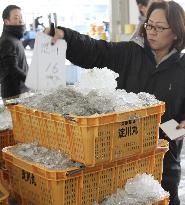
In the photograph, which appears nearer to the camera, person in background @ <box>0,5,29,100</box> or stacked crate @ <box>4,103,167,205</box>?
stacked crate @ <box>4,103,167,205</box>

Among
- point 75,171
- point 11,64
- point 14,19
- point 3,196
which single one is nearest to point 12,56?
point 11,64

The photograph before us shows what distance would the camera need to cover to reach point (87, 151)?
142 cm

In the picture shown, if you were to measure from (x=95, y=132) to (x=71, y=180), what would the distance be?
222 millimetres

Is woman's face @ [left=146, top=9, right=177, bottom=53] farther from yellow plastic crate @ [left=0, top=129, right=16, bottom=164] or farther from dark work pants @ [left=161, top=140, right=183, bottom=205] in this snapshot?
yellow plastic crate @ [left=0, top=129, right=16, bottom=164]

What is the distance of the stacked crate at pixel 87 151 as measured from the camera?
1.44 metres

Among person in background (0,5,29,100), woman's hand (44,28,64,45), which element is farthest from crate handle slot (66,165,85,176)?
person in background (0,5,29,100)

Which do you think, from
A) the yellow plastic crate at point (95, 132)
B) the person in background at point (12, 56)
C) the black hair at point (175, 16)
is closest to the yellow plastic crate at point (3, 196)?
the yellow plastic crate at point (95, 132)

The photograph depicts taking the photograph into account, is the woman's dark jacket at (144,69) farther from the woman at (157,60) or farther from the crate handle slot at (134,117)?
the crate handle slot at (134,117)

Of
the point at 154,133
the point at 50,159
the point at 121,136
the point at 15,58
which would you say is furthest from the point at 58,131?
the point at 15,58

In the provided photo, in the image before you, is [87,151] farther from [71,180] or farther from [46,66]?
[46,66]

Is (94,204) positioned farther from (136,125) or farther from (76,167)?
(136,125)

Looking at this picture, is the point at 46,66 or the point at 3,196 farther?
the point at 46,66

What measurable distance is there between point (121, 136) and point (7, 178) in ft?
2.18

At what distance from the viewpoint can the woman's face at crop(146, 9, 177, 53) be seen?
2115 mm
